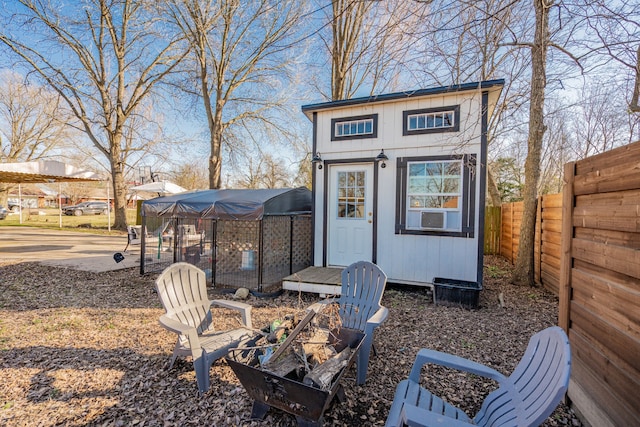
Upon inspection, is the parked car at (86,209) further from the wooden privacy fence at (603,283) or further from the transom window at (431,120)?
the wooden privacy fence at (603,283)

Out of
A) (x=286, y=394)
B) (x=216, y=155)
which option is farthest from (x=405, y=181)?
(x=216, y=155)

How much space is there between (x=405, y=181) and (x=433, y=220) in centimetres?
86

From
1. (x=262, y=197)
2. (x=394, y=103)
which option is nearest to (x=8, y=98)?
(x=262, y=197)

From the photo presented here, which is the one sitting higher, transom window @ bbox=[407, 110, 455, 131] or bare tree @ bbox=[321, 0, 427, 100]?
bare tree @ bbox=[321, 0, 427, 100]

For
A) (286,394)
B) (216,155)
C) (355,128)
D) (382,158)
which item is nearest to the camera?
(286,394)

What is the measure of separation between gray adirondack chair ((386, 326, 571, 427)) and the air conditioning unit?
141 inches

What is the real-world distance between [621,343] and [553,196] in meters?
4.34

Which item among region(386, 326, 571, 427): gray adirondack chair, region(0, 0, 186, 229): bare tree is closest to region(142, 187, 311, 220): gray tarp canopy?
region(386, 326, 571, 427): gray adirondack chair

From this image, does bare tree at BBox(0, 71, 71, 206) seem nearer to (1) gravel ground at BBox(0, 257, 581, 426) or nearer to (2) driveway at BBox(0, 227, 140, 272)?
(2) driveway at BBox(0, 227, 140, 272)

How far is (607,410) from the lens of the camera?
188 cm

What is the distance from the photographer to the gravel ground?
7.43 feet

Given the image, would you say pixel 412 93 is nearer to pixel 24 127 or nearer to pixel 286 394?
pixel 286 394

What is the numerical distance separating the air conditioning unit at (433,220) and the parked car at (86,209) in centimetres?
3104

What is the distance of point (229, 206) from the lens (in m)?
5.25
